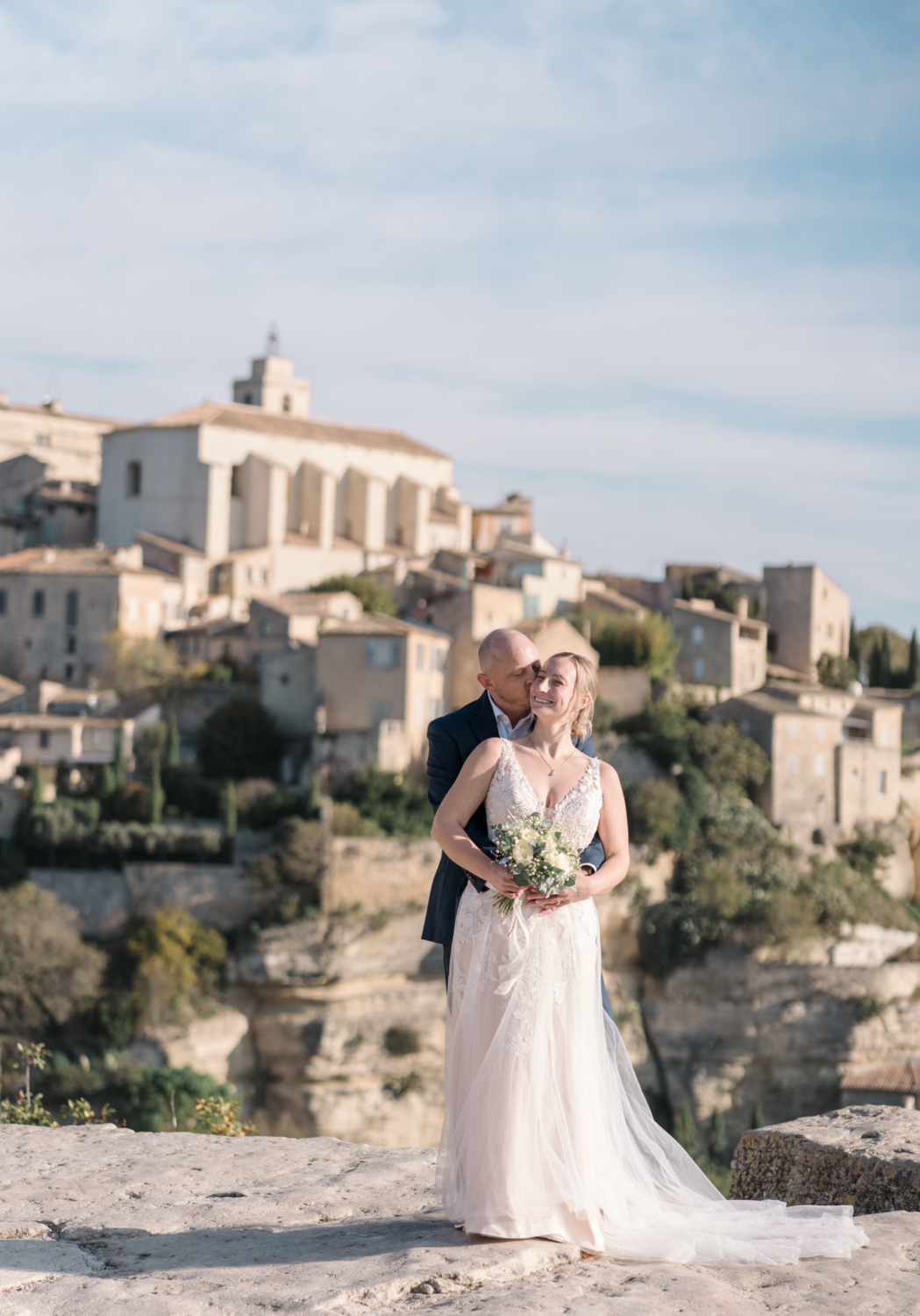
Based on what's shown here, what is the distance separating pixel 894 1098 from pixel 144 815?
1840 cm

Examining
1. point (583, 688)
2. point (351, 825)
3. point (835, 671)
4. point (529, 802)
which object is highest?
point (835, 671)

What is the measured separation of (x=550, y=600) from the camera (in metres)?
53.0

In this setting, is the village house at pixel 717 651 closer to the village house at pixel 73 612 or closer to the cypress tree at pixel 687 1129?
the village house at pixel 73 612

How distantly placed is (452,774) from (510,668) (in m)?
0.47

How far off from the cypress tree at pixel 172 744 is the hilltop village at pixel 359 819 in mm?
173

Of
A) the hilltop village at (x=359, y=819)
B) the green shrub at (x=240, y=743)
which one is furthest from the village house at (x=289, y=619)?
the green shrub at (x=240, y=743)

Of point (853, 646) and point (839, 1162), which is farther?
point (853, 646)

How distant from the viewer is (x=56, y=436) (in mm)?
67125

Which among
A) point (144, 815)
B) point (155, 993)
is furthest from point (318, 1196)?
point (144, 815)

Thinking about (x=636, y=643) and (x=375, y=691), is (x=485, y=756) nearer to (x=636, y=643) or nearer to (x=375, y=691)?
(x=375, y=691)

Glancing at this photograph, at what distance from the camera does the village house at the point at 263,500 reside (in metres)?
55.2

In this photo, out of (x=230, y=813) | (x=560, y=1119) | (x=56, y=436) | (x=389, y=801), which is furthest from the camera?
(x=56, y=436)

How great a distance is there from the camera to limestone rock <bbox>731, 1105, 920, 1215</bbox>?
20.9 ft

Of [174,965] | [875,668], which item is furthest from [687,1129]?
[875,668]
